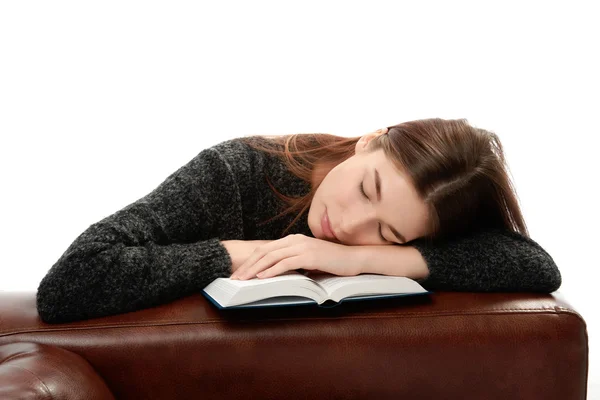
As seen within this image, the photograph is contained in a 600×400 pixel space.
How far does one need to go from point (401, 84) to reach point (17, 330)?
174 cm

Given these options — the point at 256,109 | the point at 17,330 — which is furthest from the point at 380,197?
the point at 256,109

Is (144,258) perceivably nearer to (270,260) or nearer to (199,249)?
(199,249)

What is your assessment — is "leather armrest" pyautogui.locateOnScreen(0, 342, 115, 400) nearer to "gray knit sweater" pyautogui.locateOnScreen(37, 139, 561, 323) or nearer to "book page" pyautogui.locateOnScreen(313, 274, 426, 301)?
"gray knit sweater" pyautogui.locateOnScreen(37, 139, 561, 323)

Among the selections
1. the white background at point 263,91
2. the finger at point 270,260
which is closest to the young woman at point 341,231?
the finger at point 270,260

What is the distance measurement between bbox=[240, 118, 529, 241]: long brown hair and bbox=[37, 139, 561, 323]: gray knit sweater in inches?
2.1

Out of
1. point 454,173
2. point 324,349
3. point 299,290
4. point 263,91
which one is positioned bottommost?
point 324,349

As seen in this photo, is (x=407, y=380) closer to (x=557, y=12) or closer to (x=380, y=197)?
(x=380, y=197)

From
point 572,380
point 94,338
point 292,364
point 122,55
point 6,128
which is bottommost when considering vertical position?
point 572,380

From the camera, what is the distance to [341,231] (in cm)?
161

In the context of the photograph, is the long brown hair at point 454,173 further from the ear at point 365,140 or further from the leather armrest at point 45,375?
the leather armrest at point 45,375

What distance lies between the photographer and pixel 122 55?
2564mm

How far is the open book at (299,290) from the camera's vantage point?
1.30m

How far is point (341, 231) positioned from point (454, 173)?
11.1 inches

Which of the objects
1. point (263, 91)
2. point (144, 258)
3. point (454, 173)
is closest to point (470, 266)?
point (454, 173)
